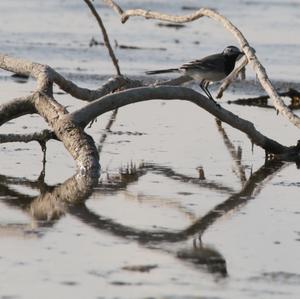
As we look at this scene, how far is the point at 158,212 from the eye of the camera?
31.0 feet

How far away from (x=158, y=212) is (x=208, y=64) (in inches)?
127

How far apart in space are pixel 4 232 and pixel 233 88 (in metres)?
8.54

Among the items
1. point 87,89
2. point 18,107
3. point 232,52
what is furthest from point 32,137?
point 232,52

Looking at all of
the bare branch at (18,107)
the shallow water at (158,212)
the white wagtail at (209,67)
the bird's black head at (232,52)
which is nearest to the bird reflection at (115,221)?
the shallow water at (158,212)

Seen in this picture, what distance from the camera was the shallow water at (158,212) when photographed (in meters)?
7.53

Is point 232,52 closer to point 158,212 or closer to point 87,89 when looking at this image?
point 87,89

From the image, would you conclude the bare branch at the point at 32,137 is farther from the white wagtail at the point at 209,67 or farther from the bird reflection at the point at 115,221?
the white wagtail at the point at 209,67

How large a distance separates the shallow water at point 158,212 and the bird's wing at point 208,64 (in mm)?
812

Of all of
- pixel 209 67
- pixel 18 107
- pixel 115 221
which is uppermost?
pixel 209 67

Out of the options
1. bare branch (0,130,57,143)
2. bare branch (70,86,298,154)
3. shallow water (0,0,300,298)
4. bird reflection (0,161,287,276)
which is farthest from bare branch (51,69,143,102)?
bird reflection (0,161,287,276)

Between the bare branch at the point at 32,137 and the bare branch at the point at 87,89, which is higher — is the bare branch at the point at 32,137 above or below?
below

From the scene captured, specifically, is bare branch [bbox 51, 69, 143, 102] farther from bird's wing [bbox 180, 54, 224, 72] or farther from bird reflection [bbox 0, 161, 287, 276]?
bird reflection [bbox 0, 161, 287, 276]

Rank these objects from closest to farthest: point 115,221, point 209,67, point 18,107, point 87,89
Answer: point 115,221 → point 18,107 → point 209,67 → point 87,89

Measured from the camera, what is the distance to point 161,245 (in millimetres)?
8391
